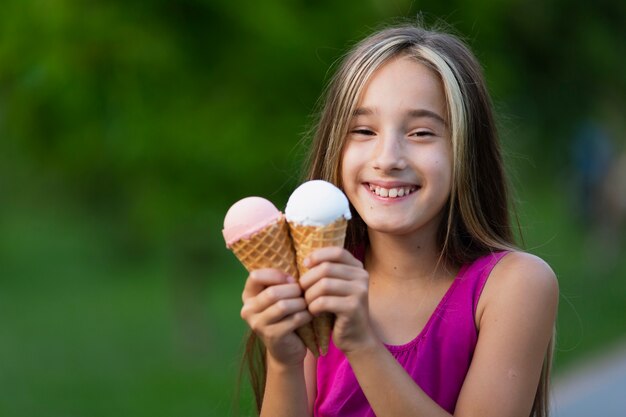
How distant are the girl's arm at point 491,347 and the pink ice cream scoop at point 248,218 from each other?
19 centimetres

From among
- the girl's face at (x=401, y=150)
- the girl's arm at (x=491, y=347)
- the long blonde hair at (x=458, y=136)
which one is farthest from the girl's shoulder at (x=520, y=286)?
the girl's face at (x=401, y=150)

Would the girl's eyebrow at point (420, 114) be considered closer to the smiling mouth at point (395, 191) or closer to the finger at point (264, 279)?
the smiling mouth at point (395, 191)

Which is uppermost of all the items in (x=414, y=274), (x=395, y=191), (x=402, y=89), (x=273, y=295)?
(x=402, y=89)

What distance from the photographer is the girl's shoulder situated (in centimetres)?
277

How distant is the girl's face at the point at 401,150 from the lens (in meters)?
2.82

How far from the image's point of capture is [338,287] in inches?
96.7

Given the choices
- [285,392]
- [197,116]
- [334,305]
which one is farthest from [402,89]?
[197,116]

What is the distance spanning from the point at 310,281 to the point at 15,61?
4.68 meters

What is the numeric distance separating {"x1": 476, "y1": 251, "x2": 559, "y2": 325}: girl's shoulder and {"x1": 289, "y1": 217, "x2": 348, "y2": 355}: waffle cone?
484mm

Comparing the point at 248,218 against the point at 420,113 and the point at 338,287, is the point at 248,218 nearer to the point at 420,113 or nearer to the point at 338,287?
the point at 338,287

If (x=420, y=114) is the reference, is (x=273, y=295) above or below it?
below

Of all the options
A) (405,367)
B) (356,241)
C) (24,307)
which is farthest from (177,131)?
(24,307)

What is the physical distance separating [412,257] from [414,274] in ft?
0.16

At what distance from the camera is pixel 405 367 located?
9.41ft
